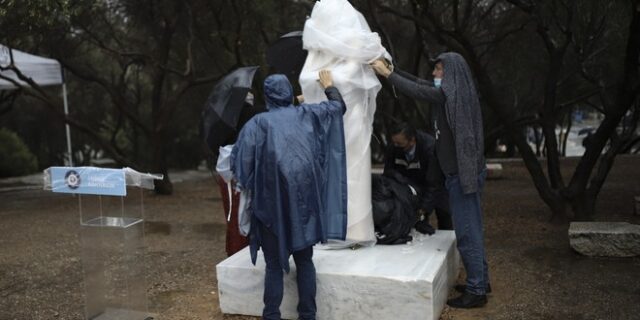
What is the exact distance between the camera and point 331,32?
435 centimetres

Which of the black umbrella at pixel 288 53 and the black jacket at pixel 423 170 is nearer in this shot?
the black jacket at pixel 423 170

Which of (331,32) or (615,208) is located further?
(615,208)

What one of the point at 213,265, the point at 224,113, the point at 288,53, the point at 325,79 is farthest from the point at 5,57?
the point at 325,79

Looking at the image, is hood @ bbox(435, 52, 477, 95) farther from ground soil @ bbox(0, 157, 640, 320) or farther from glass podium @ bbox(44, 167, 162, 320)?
glass podium @ bbox(44, 167, 162, 320)

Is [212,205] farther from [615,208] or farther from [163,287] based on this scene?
[615,208]

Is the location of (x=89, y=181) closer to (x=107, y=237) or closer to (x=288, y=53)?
(x=107, y=237)

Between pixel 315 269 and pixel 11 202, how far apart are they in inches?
356

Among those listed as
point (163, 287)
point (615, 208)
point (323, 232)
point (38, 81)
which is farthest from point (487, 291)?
point (38, 81)

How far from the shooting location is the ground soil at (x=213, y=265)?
14.2 feet

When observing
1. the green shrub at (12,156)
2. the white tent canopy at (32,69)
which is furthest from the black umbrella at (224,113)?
the green shrub at (12,156)

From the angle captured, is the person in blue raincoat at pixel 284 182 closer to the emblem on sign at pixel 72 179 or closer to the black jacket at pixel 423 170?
the emblem on sign at pixel 72 179

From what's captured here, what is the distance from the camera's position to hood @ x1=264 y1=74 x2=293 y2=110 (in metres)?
3.52

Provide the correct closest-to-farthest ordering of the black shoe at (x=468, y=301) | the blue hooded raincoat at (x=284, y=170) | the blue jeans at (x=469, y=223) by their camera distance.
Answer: the blue hooded raincoat at (x=284, y=170) < the blue jeans at (x=469, y=223) < the black shoe at (x=468, y=301)

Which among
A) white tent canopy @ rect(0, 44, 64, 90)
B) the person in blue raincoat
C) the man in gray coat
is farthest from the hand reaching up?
white tent canopy @ rect(0, 44, 64, 90)
